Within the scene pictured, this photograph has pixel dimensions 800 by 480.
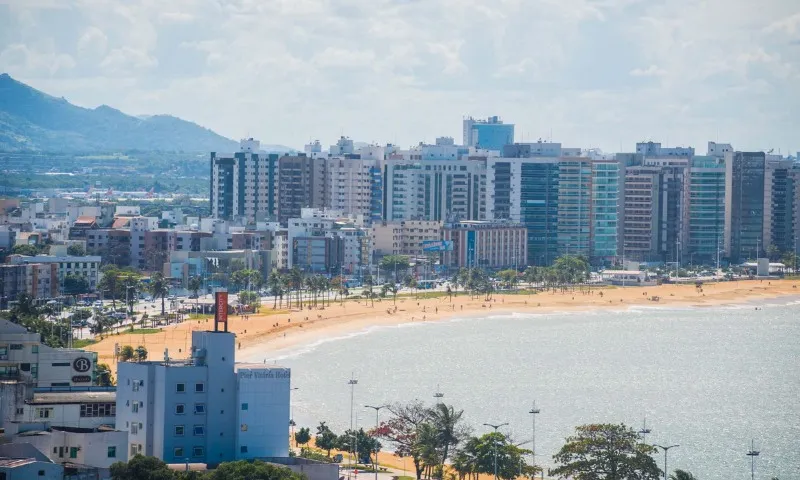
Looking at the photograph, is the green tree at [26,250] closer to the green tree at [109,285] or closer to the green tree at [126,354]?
the green tree at [109,285]

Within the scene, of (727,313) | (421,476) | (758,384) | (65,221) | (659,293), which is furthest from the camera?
(65,221)

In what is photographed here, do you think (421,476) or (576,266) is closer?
(421,476)

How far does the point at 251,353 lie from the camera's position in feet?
350

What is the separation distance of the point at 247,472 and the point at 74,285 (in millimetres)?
99064

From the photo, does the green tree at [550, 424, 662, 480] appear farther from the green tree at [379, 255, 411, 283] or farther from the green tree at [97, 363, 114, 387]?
the green tree at [379, 255, 411, 283]

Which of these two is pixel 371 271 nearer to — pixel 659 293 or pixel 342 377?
pixel 659 293

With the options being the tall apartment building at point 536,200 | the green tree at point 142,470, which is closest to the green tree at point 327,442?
the green tree at point 142,470

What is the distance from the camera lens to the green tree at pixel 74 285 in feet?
468

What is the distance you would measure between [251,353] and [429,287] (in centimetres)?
6418

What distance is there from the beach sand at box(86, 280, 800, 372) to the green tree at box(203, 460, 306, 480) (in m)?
39.6

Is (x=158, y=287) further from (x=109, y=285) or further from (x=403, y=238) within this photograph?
(x=403, y=238)

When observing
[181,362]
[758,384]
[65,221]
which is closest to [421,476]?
[181,362]

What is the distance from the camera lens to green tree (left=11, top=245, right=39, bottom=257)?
153 m

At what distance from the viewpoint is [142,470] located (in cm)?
4600
